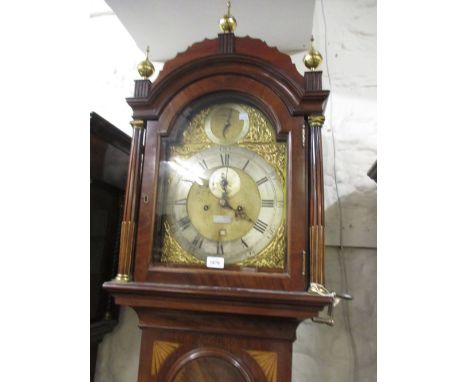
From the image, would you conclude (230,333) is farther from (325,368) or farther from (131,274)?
(325,368)

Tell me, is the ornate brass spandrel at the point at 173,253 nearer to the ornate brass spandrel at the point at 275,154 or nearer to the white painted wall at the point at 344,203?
the ornate brass spandrel at the point at 275,154

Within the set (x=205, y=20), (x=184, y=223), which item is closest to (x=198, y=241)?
(x=184, y=223)

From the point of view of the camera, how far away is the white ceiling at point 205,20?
102 cm

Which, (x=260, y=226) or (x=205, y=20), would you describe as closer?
(x=260, y=226)

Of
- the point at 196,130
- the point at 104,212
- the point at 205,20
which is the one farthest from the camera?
Result: the point at 205,20

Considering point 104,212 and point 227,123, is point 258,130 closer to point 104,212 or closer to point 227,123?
point 227,123

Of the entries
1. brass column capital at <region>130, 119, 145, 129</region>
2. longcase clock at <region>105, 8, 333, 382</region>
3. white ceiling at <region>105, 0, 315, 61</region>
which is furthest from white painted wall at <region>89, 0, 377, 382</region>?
brass column capital at <region>130, 119, 145, 129</region>

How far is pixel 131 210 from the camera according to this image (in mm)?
742

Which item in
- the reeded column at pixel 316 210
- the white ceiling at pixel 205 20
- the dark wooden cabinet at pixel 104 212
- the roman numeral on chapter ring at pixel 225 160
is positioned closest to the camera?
the reeded column at pixel 316 210

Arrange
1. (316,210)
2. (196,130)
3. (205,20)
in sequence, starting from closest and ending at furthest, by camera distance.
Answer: (316,210) → (196,130) → (205,20)

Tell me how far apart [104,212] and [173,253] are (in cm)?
33

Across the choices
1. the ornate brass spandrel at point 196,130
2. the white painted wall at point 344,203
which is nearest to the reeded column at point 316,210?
the ornate brass spandrel at point 196,130

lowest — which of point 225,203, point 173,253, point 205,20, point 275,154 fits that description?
point 173,253

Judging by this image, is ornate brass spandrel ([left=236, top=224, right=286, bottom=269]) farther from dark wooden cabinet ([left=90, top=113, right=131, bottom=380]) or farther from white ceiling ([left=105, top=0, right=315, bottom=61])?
white ceiling ([left=105, top=0, right=315, bottom=61])
